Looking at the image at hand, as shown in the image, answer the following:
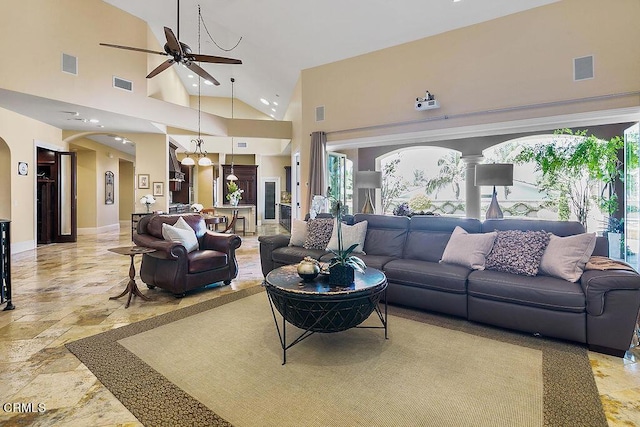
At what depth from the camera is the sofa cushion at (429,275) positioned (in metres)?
Result: 3.07

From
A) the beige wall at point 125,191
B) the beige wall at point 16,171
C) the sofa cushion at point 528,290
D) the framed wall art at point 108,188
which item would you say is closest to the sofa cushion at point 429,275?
the sofa cushion at point 528,290

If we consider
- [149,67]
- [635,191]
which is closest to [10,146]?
[149,67]

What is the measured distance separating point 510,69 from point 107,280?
6.59 m

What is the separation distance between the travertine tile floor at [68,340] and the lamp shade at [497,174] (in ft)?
7.98

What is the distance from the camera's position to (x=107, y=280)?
464 centimetres

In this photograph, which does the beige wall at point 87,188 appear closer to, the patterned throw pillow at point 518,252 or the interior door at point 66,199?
the interior door at point 66,199

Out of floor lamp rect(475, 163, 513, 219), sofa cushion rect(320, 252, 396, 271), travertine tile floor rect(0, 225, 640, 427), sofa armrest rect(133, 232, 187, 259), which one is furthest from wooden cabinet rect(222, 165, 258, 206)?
floor lamp rect(475, 163, 513, 219)

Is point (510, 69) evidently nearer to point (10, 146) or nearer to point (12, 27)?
point (12, 27)

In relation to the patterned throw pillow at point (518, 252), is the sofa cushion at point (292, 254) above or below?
below

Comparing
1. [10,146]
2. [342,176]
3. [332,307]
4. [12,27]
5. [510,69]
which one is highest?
[12,27]

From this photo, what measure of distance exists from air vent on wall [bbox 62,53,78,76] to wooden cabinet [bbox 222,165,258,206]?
735 cm

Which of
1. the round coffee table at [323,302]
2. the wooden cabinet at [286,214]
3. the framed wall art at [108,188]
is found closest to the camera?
the round coffee table at [323,302]

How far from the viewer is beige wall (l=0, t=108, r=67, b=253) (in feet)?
21.7

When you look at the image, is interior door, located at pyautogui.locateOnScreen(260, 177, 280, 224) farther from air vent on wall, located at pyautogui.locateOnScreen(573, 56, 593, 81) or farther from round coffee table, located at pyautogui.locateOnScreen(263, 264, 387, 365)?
round coffee table, located at pyautogui.locateOnScreen(263, 264, 387, 365)
